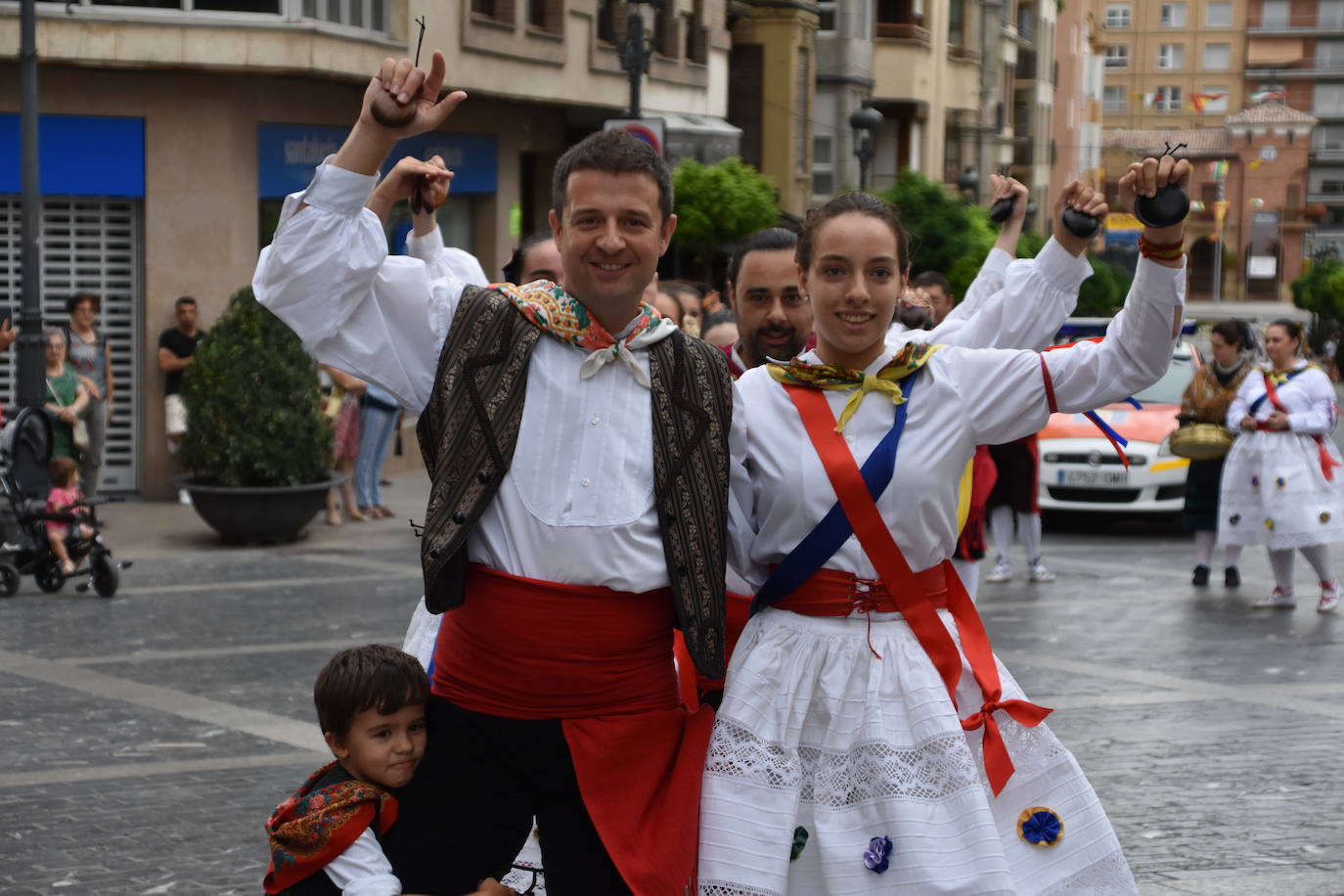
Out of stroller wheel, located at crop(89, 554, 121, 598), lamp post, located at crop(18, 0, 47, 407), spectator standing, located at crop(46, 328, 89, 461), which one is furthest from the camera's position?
spectator standing, located at crop(46, 328, 89, 461)

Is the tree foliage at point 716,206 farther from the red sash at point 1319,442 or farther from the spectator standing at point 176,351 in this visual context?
the red sash at point 1319,442

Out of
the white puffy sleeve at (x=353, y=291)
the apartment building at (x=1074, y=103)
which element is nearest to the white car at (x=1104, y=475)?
the white puffy sleeve at (x=353, y=291)

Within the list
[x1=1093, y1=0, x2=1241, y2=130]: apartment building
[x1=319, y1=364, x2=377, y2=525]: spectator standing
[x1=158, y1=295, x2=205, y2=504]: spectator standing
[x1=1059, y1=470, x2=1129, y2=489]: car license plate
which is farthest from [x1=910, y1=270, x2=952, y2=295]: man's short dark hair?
[x1=1093, y1=0, x2=1241, y2=130]: apartment building

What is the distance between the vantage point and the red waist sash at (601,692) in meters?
3.86

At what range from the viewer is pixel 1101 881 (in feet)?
13.8

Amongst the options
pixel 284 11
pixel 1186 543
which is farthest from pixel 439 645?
pixel 284 11

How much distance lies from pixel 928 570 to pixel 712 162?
26063 millimetres

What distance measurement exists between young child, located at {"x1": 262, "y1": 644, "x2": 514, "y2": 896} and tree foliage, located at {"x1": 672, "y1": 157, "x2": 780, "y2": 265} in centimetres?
2152

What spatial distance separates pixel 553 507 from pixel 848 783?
0.81m

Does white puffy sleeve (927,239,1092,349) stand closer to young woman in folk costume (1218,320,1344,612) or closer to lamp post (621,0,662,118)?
young woman in folk costume (1218,320,1344,612)

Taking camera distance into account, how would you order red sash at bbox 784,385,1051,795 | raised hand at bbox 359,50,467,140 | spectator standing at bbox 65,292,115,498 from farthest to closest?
spectator standing at bbox 65,292,115,498, red sash at bbox 784,385,1051,795, raised hand at bbox 359,50,467,140

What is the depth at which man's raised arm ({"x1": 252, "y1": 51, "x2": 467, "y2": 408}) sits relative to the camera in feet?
12.5

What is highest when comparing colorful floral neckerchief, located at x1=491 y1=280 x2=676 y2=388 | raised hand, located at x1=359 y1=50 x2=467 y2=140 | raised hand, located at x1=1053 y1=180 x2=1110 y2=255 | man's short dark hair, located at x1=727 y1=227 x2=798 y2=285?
raised hand, located at x1=359 y1=50 x2=467 y2=140

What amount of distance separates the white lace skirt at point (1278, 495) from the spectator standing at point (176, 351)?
29.8ft
